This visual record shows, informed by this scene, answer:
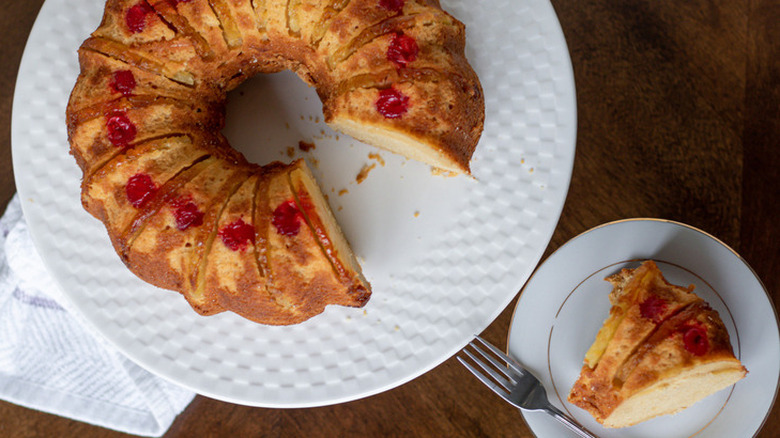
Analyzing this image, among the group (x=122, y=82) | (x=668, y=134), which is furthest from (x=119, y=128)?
(x=668, y=134)

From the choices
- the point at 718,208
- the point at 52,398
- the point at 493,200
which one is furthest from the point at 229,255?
the point at 718,208

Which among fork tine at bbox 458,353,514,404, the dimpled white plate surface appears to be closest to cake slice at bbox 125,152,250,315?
the dimpled white plate surface

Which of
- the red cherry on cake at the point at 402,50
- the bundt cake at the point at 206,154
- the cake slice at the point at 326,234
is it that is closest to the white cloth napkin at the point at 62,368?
the bundt cake at the point at 206,154

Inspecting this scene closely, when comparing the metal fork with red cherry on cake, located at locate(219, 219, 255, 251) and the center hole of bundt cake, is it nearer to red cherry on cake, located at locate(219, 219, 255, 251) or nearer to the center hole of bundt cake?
red cherry on cake, located at locate(219, 219, 255, 251)

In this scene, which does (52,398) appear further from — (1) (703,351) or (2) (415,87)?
(1) (703,351)

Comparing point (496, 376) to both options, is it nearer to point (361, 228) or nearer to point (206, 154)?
point (361, 228)
